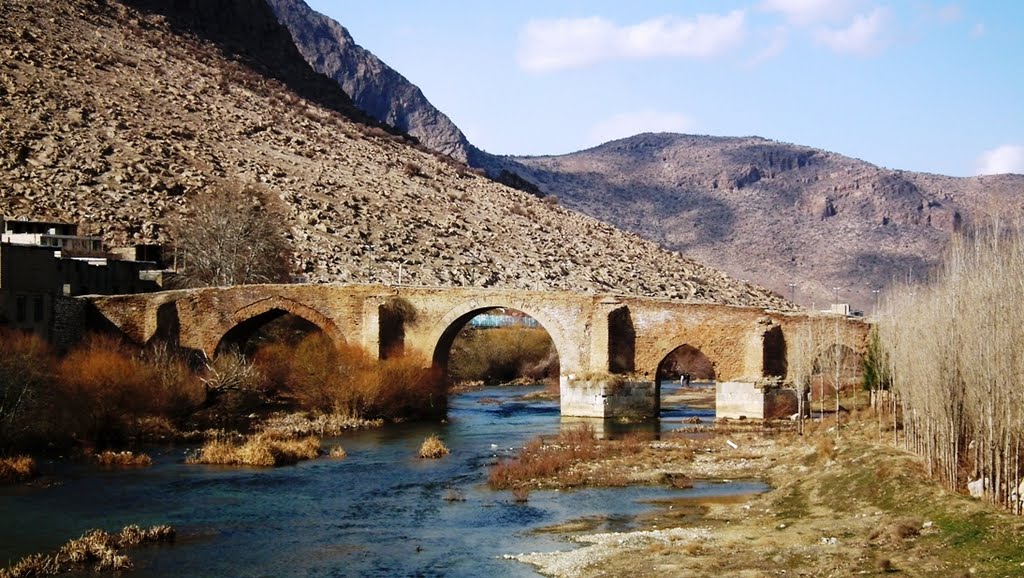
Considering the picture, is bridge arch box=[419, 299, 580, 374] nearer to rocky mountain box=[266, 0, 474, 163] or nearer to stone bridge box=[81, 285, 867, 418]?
stone bridge box=[81, 285, 867, 418]

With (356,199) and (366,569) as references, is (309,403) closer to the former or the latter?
(366,569)

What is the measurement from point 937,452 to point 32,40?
201 ft

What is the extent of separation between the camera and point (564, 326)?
1647 inches

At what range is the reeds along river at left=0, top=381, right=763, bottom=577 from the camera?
18969mm

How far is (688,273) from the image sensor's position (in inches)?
2876

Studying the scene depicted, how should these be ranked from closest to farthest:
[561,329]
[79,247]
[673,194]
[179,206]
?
[561,329] → [79,247] → [179,206] → [673,194]

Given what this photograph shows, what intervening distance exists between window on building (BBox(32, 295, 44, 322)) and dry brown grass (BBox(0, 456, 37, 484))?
12.7 metres

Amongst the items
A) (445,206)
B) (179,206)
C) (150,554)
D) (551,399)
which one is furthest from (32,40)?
(150,554)

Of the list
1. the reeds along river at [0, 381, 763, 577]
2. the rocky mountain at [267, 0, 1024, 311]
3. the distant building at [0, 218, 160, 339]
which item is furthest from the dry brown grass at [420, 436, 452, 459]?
the rocky mountain at [267, 0, 1024, 311]

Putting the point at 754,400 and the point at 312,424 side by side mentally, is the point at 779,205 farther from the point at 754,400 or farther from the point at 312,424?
the point at 312,424

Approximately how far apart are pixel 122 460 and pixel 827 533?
16495mm

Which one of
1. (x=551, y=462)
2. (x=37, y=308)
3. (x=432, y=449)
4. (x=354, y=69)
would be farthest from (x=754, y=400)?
(x=354, y=69)

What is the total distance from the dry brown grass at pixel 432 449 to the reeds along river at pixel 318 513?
1.05ft

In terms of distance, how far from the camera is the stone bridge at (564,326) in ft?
132
